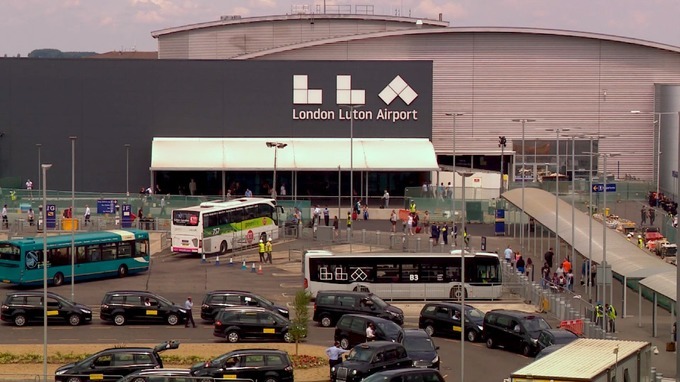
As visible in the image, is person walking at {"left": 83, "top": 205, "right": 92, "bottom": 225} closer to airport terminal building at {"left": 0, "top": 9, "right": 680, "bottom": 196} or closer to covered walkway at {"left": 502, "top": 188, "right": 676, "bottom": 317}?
airport terminal building at {"left": 0, "top": 9, "right": 680, "bottom": 196}

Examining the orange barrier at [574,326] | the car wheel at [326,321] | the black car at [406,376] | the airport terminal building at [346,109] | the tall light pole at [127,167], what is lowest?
the car wheel at [326,321]

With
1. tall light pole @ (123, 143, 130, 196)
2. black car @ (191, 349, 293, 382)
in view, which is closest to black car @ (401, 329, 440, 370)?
black car @ (191, 349, 293, 382)

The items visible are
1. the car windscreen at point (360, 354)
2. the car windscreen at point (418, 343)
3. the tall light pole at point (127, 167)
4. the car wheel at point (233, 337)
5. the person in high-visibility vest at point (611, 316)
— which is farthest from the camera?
the tall light pole at point (127, 167)

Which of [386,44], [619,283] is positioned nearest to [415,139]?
[386,44]

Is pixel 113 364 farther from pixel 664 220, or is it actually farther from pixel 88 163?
pixel 88 163

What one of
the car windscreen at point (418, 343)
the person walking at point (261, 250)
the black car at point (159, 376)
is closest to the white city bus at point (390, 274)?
the person walking at point (261, 250)

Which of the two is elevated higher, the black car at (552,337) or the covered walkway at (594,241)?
the covered walkway at (594,241)

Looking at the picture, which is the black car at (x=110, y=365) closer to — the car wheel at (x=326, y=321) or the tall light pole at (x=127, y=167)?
the car wheel at (x=326, y=321)

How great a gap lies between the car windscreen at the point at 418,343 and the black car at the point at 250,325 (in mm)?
5199

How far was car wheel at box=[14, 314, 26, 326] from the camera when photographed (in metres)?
44.7

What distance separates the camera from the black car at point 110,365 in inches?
1342

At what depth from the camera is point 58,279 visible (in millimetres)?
55062

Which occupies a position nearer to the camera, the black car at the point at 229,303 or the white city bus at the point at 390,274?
the black car at the point at 229,303

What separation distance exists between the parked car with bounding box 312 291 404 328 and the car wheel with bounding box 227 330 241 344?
510 cm
